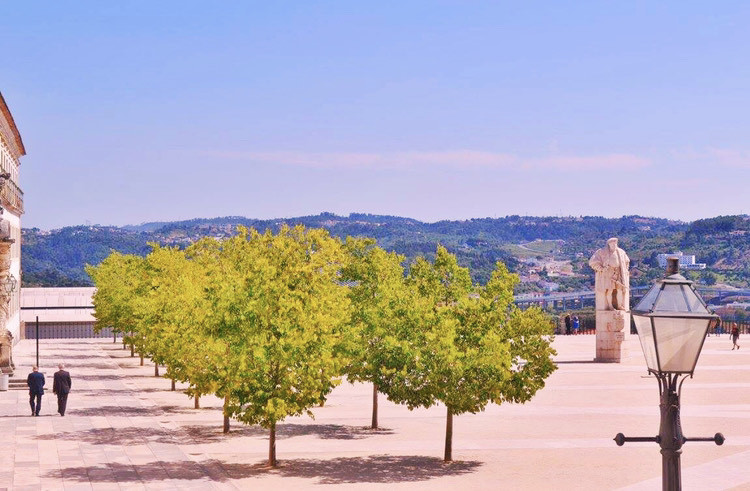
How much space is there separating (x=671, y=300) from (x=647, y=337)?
35 cm

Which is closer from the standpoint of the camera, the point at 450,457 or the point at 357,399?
the point at 450,457

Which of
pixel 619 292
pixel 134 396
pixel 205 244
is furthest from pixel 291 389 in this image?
pixel 619 292

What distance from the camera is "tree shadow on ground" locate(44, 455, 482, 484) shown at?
20.1m

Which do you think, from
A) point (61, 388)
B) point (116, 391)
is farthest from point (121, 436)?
point (116, 391)


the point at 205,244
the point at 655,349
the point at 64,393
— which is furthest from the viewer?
the point at 205,244

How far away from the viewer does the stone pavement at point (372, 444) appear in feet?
65.2

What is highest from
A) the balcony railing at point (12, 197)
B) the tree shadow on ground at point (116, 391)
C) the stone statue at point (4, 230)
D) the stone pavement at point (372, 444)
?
the balcony railing at point (12, 197)

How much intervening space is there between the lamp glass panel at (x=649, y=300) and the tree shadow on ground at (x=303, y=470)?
12.1 meters

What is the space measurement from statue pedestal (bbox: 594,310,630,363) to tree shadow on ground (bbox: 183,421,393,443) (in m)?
23.0

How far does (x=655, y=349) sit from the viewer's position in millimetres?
8141

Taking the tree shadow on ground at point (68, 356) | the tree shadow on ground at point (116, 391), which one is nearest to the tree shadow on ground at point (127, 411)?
the tree shadow on ground at point (116, 391)

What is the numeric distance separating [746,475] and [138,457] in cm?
1253

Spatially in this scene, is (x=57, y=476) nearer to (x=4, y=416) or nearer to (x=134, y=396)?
(x=4, y=416)

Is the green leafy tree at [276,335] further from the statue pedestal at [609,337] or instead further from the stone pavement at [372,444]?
the statue pedestal at [609,337]
